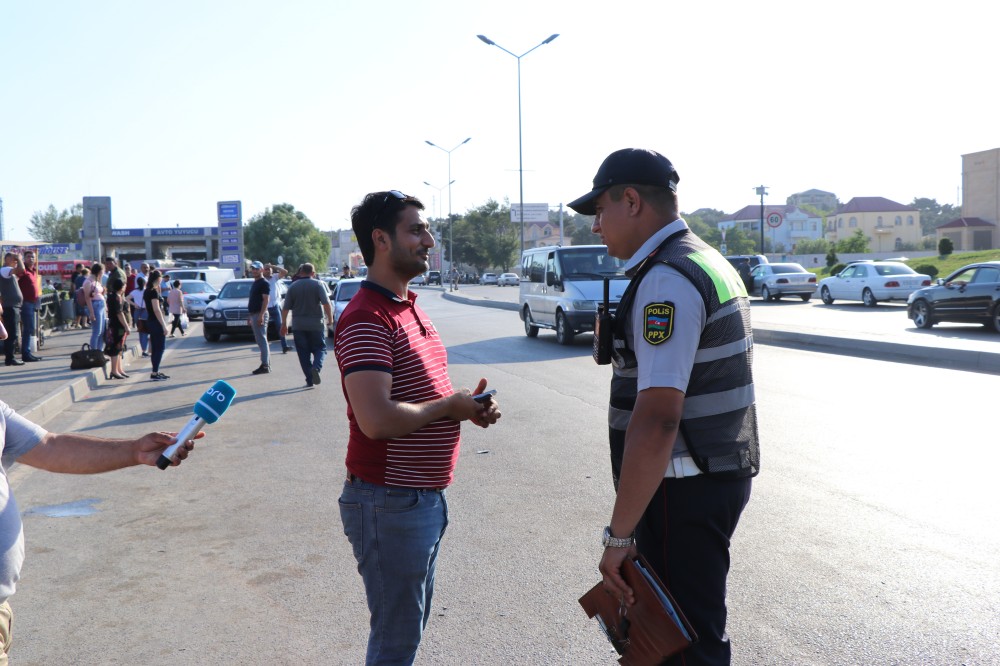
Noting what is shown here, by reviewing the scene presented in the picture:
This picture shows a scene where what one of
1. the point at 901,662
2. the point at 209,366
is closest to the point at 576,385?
the point at 209,366

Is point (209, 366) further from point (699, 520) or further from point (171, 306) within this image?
point (699, 520)

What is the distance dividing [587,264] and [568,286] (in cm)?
90

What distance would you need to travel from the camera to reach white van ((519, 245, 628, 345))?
56.2 ft

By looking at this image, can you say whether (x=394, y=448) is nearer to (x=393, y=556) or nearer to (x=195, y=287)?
(x=393, y=556)

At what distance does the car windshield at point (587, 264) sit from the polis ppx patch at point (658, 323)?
15.6 m

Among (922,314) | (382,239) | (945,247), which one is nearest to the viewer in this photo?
(382,239)

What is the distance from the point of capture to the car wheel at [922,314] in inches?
754

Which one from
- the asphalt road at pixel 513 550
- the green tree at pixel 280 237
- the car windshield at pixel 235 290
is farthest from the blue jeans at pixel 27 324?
the green tree at pixel 280 237

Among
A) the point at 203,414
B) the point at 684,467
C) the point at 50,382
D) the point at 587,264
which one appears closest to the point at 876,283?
the point at 587,264

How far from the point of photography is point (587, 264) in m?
18.1

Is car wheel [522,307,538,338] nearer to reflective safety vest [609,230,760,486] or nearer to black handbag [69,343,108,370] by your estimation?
black handbag [69,343,108,370]

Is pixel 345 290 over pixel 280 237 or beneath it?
beneath

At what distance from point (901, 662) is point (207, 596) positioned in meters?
3.23

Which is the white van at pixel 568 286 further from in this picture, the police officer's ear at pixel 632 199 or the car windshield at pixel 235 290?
the police officer's ear at pixel 632 199
